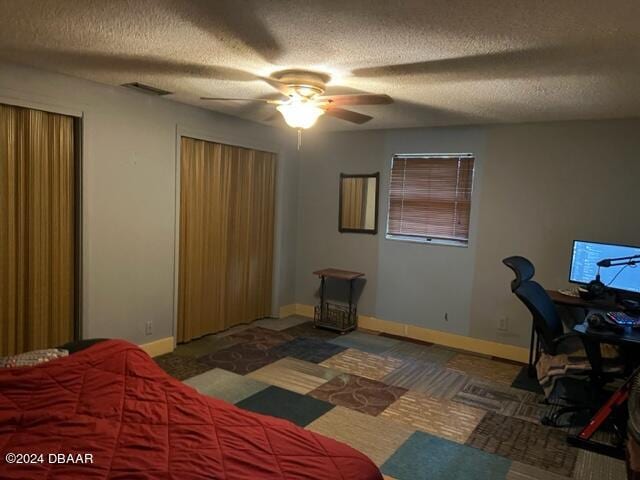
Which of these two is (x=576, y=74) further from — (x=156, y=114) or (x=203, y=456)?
(x=156, y=114)

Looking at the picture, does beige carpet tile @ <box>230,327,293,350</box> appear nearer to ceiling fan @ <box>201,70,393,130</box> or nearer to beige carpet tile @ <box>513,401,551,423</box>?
beige carpet tile @ <box>513,401,551,423</box>

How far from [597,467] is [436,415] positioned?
0.97m

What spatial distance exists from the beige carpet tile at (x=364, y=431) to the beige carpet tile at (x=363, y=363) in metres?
0.76

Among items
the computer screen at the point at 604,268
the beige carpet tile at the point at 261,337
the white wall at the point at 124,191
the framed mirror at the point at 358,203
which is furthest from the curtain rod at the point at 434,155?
the beige carpet tile at the point at 261,337

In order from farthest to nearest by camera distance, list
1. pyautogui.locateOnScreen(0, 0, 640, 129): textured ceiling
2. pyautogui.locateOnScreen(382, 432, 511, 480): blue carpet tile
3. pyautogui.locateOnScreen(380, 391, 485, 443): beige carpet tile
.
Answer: pyautogui.locateOnScreen(380, 391, 485, 443): beige carpet tile < pyautogui.locateOnScreen(382, 432, 511, 480): blue carpet tile < pyautogui.locateOnScreen(0, 0, 640, 129): textured ceiling

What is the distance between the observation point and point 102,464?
1.46m

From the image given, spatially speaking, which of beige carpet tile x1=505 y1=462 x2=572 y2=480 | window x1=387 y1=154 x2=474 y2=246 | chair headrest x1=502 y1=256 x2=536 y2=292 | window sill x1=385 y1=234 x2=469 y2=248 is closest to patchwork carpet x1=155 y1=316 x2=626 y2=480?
beige carpet tile x1=505 y1=462 x2=572 y2=480

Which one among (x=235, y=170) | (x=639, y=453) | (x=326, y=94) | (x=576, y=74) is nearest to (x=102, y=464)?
(x=639, y=453)

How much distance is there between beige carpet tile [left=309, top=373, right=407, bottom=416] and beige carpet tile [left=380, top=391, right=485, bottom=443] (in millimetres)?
76

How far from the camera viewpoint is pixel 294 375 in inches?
151

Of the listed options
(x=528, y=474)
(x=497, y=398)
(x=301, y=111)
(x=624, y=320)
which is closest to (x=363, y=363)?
(x=497, y=398)

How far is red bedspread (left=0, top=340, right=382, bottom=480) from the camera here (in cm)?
147

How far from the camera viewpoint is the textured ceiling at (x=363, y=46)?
196 cm

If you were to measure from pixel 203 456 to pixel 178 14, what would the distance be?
1828 millimetres
